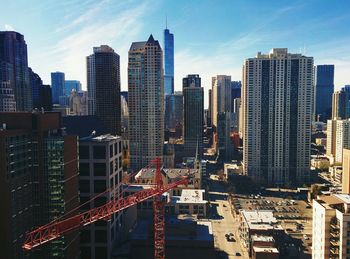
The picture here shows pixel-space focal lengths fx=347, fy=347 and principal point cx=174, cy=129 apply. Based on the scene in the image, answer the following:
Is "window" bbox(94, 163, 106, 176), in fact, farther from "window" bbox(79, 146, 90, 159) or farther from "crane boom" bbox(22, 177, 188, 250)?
"crane boom" bbox(22, 177, 188, 250)

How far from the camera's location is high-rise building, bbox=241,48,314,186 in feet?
400

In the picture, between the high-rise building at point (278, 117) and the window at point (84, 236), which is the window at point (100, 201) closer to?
the window at point (84, 236)

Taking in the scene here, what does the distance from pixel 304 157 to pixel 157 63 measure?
6461cm

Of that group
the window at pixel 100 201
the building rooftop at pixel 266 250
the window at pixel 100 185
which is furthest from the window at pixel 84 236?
the building rooftop at pixel 266 250

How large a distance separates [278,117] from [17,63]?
108 metres

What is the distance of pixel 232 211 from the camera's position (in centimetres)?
8944

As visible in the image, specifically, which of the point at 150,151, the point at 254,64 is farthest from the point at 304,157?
the point at 150,151

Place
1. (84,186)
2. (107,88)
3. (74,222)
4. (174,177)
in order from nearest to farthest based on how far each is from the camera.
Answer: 1. (74,222)
2. (84,186)
3. (174,177)
4. (107,88)

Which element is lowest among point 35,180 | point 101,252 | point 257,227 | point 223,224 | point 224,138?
point 223,224

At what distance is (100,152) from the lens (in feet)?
180

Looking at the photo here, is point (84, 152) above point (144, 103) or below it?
below

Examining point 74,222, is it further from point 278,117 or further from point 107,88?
point 107,88

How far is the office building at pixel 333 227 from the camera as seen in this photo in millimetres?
36656

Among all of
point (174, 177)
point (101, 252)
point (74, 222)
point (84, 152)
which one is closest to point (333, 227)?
point (74, 222)
